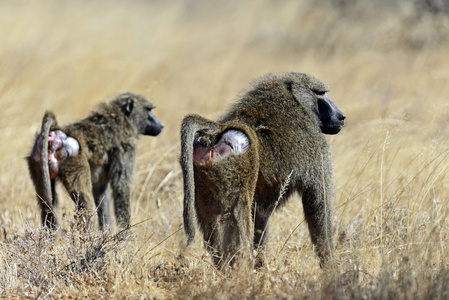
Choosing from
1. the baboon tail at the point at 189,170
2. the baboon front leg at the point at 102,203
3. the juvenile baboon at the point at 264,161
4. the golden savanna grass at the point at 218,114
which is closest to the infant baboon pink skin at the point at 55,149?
the golden savanna grass at the point at 218,114

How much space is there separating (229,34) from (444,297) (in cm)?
1046

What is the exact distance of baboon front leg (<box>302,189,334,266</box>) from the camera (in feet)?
11.4

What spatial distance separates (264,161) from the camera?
3.26 meters

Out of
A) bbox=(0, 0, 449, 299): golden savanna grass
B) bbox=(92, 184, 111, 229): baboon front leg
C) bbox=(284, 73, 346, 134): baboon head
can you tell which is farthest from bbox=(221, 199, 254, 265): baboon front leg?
bbox=(92, 184, 111, 229): baboon front leg

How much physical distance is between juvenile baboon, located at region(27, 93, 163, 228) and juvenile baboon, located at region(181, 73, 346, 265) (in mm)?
1279

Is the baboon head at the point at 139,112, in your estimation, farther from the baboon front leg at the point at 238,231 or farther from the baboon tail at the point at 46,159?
the baboon front leg at the point at 238,231

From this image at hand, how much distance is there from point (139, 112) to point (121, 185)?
31.7 inches

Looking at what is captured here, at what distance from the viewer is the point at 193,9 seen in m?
17.9

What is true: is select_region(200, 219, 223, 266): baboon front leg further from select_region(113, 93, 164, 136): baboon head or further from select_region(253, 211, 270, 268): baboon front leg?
select_region(113, 93, 164, 136): baboon head

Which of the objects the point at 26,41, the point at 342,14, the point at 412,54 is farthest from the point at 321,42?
the point at 26,41

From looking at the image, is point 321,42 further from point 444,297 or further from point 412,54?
point 444,297

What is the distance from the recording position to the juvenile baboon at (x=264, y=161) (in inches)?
122

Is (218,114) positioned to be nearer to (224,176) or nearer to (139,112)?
(139,112)

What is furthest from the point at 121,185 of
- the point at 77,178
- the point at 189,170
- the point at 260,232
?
the point at 189,170
